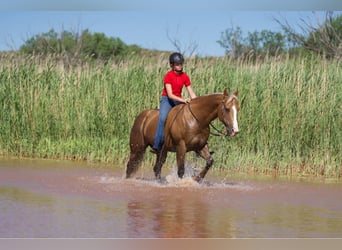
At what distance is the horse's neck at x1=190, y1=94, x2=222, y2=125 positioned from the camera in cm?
1084

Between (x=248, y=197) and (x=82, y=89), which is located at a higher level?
(x=82, y=89)

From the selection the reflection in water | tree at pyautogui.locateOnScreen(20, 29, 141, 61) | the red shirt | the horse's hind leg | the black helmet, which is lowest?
the reflection in water

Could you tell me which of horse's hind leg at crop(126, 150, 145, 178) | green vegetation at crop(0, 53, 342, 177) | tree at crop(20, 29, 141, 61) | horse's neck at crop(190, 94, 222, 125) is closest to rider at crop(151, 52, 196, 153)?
horse's neck at crop(190, 94, 222, 125)

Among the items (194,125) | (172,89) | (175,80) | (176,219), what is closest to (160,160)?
(194,125)

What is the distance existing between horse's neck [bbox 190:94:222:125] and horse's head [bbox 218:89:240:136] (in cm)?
25

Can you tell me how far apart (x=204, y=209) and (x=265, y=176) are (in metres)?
3.84

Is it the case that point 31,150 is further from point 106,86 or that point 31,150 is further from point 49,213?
point 49,213

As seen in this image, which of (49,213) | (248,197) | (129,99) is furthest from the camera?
(129,99)

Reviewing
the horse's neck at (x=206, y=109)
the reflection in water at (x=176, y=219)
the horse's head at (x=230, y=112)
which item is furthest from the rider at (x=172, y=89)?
the reflection in water at (x=176, y=219)

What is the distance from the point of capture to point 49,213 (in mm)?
8688

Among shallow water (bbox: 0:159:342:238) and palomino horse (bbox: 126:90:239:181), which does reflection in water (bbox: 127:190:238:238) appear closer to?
shallow water (bbox: 0:159:342:238)

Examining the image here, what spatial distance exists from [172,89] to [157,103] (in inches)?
154

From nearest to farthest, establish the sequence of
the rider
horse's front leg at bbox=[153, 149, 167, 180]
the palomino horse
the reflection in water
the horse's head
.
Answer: the reflection in water
the horse's head
the palomino horse
the rider
horse's front leg at bbox=[153, 149, 167, 180]

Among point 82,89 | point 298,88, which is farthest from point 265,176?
point 82,89
